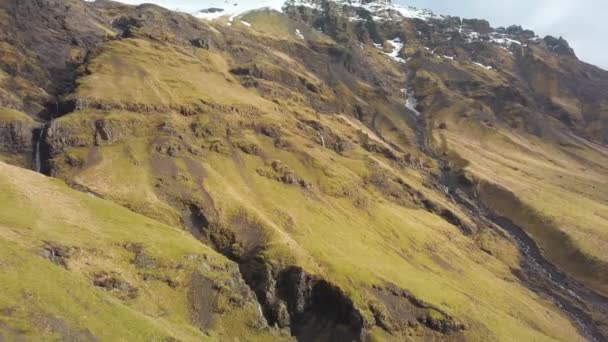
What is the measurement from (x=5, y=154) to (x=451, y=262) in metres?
128

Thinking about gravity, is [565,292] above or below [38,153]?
above

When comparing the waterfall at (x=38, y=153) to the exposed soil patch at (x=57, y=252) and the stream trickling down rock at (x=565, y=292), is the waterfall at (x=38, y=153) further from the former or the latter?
the stream trickling down rock at (x=565, y=292)

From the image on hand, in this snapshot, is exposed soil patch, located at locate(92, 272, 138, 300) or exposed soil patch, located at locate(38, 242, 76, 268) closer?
exposed soil patch, located at locate(38, 242, 76, 268)

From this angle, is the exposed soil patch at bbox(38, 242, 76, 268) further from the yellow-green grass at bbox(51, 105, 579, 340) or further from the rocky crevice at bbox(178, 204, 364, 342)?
the yellow-green grass at bbox(51, 105, 579, 340)

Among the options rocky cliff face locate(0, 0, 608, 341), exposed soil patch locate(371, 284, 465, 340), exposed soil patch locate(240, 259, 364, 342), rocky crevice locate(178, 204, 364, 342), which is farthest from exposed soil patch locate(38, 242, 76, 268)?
exposed soil patch locate(371, 284, 465, 340)

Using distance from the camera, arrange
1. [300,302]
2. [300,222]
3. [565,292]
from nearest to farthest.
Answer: [300,302] → [300,222] → [565,292]

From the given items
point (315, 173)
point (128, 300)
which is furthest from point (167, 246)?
point (315, 173)

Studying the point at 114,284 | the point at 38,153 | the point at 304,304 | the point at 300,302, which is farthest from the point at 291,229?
the point at 38,153

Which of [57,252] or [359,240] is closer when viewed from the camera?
[57,252]

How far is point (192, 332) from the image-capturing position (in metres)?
67.6

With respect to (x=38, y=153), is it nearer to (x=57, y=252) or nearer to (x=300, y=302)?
(x=57, y=252)

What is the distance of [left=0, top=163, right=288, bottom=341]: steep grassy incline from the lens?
157 ft

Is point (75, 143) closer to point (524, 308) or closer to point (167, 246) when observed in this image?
point (167, 246)

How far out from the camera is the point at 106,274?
259 feet
